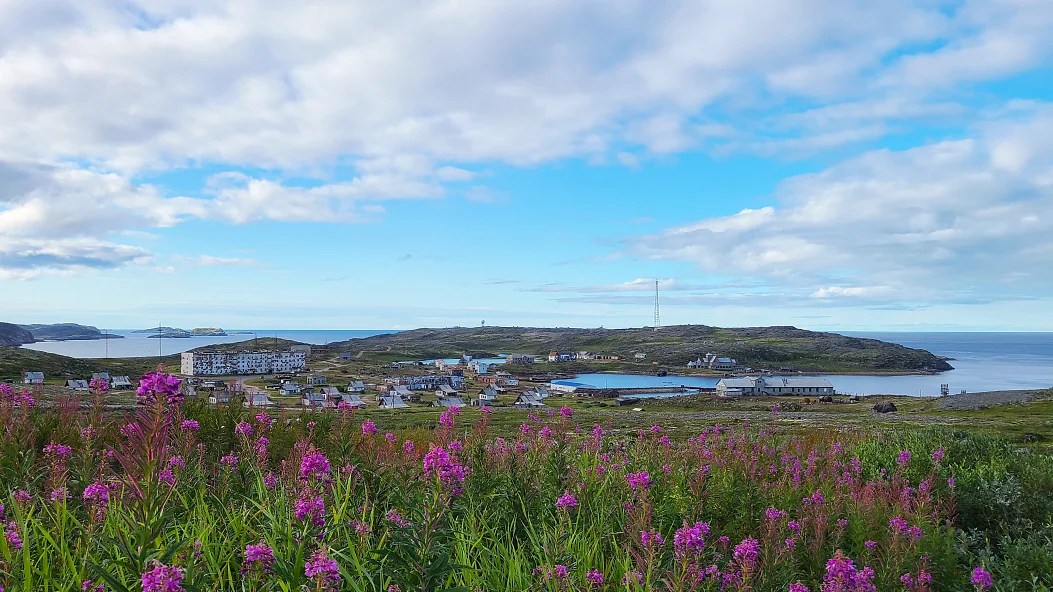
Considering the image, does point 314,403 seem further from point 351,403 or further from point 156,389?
point 156,389

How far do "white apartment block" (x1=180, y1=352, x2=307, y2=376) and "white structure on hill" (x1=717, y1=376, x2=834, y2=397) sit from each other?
106 m

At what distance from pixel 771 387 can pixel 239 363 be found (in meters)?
122

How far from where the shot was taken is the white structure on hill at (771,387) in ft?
356

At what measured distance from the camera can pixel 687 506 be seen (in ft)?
19.0

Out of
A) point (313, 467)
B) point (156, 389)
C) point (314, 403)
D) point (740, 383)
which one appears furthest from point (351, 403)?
point (740, 383)

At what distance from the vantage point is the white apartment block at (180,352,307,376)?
457 ft

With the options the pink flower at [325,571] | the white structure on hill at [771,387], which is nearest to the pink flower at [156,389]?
the pink flower at [325,571]

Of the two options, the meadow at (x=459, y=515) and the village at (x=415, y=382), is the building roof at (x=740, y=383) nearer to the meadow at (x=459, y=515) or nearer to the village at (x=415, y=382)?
the village at (x=415, y=382)

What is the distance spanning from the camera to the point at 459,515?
536cm

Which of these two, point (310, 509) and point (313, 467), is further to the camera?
point (313, 467)

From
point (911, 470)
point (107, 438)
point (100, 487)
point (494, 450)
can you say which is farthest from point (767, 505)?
point (107, 438)

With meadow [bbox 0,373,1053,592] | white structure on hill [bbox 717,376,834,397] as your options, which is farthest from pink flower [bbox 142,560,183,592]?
white structure on hill [bbox 717,376,834,397]

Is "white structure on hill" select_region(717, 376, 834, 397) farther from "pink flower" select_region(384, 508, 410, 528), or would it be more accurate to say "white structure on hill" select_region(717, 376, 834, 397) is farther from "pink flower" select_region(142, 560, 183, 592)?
"pink flower" select_region(142, 560, 183, 592)

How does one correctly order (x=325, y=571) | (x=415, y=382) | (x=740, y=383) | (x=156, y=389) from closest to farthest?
(x=325, y=571), (x=156, y=389), (x=740, y=383), (x=415, y=382)
